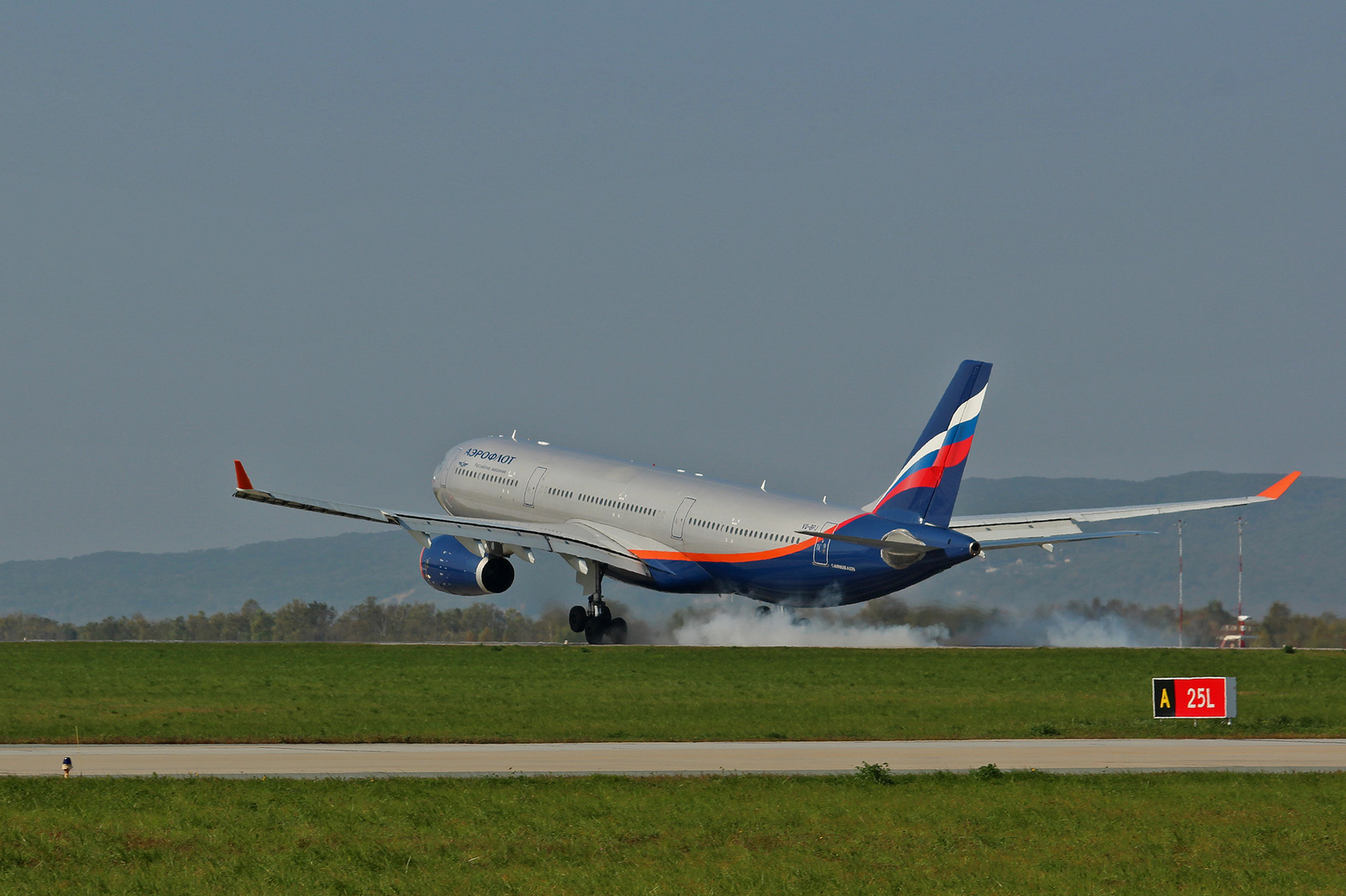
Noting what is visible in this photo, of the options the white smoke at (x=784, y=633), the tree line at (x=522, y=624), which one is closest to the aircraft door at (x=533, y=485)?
the tree line at (x=522, y=624)

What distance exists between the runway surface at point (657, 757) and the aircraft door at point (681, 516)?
33.1 m

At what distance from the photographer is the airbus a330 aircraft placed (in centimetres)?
6450

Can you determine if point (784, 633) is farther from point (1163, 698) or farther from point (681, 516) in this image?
point (1163, 698)

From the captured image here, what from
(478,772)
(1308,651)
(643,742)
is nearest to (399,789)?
(478,772)

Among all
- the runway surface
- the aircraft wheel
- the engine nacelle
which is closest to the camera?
the runway surface

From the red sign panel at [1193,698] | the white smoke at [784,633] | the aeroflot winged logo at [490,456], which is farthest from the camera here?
the aeroflot winged logo at [490,456]

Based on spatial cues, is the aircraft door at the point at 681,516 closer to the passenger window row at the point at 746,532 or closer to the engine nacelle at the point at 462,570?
the passenger window row at the point at 746,532

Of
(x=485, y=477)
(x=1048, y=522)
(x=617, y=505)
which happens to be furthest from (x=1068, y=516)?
(x=485, y=477)

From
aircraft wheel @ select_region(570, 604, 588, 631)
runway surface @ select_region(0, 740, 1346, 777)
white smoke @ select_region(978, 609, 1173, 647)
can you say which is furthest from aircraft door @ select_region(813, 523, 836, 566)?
runway surface @ select_region(0, 740, 1346, 777)

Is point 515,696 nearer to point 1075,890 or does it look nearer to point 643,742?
point 643,742

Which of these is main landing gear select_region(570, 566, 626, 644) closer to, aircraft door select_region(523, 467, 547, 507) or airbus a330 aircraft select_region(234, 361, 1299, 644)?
airbus a330 aircraft select_region(234, 361, 1299, 644)

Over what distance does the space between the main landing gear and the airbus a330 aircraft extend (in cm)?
7

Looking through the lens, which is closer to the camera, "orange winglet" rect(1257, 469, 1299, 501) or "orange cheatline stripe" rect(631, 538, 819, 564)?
"orange winglet" rect(1257, 469, 1299, 501)

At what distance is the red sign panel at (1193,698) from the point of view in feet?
143
